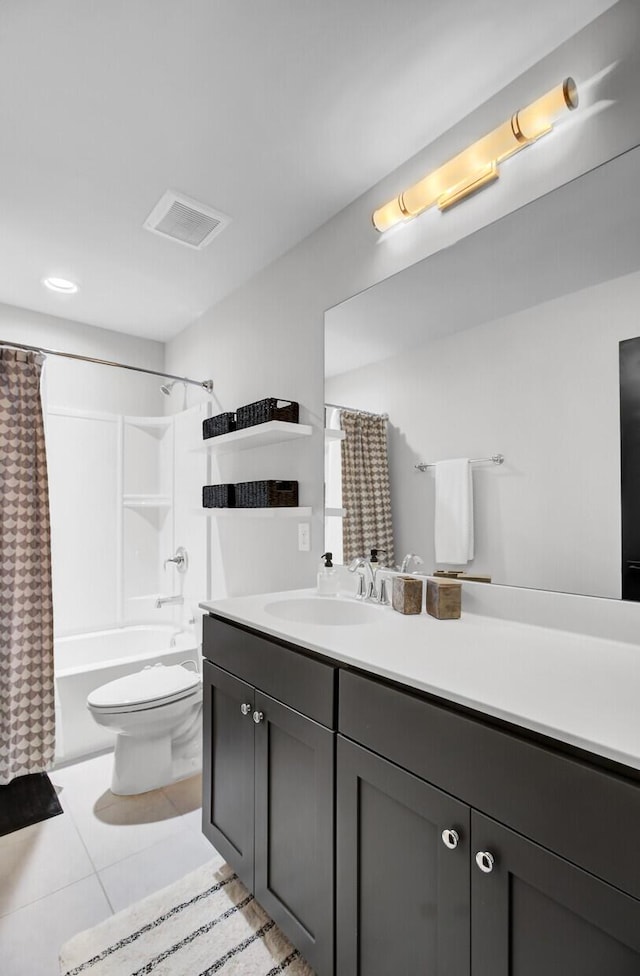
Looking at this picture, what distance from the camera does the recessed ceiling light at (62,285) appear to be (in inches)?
102

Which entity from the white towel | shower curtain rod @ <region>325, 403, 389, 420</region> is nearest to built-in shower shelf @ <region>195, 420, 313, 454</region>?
shower curtain rod @ <region>325, 403, 389, 420</region>

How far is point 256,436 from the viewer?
2.21 metres

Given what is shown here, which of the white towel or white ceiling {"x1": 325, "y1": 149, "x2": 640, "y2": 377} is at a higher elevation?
white ceiling {"x1": 325, "y1": 149, "x2": 640, "y2": 377}

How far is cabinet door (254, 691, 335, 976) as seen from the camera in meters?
1.16

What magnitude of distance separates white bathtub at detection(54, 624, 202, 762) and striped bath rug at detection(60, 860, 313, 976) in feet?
3.57

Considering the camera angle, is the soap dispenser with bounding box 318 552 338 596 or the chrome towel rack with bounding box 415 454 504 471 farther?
the soap dispenser with bounding box 318 552 338 596

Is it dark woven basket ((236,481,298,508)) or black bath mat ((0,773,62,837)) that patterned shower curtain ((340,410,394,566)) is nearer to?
dark woven basket ((236,481,298,508))

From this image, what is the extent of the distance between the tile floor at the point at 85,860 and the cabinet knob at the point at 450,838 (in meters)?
1.23

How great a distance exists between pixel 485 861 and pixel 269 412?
65.5 inches

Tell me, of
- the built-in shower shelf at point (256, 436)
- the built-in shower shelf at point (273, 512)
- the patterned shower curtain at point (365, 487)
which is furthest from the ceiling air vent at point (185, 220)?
the built-in shower shelf at point (273, 512)

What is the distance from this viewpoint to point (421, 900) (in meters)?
0.95

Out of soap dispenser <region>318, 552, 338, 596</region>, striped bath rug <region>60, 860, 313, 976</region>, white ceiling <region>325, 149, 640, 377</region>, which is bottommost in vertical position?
striped bath rug <region>60, 860, 313, 976</region>

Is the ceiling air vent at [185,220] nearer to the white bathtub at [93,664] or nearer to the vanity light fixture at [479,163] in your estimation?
the vanity light fixture at [479,163]

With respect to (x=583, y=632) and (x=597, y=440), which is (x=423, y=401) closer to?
(x=597, y=440)
